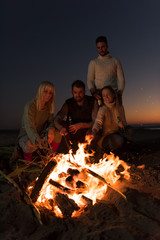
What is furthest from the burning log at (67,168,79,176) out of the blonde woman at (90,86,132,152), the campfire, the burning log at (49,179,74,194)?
the blonde woman at (90,86,132,152)

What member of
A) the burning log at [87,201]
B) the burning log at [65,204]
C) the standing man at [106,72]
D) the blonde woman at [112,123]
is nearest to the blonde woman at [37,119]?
the blonde woman at [112,123]

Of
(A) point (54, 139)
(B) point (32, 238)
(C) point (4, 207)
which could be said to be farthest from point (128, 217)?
(A) point (54, 139)

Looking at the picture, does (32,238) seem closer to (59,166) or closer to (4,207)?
(4,207)

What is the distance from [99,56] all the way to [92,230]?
13.1 feet

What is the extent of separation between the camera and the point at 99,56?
497cm

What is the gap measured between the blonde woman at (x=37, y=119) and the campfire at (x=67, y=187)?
1.08 m

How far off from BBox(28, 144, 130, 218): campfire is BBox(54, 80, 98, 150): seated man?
1714 millimetres

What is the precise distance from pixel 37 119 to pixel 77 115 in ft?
3.21

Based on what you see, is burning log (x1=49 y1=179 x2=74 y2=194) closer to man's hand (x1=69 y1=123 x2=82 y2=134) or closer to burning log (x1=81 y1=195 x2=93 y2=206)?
burning log (x1=81 y1=195 x2=93 y2=206)

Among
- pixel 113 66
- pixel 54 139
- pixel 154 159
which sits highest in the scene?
pixel 113 66

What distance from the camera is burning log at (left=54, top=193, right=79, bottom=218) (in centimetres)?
229

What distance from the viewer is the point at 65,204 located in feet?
7.70

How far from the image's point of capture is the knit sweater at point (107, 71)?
489 cm

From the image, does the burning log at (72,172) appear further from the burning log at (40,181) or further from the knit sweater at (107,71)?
the knit sweater at (107,71)
